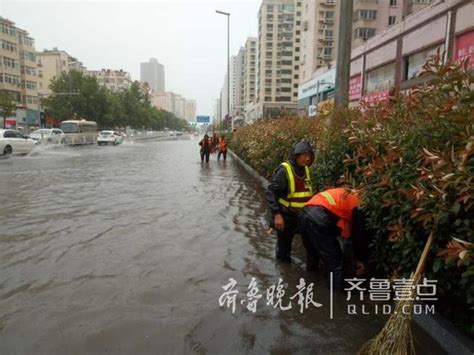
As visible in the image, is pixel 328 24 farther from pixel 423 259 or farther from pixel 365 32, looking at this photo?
pixel 423 259

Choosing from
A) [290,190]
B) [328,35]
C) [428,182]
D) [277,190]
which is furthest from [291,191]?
[328,35]

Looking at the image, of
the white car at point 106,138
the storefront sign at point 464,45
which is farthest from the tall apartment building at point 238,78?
the storefront sign at point 464,45

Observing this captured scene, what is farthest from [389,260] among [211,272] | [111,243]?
[111,243]

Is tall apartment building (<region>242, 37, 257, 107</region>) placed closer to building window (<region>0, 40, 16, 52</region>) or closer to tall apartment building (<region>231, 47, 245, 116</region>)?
tall apartment building (<region>231, 47, 245, 116</region>)

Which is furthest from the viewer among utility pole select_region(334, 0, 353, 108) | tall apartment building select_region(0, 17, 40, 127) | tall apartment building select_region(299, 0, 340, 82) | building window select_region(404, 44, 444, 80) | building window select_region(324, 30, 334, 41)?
building window select_region(324, 30, 334, 41)

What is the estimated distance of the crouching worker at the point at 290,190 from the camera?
13.2ft

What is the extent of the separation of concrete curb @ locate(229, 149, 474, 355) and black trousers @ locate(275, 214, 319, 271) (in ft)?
4.26

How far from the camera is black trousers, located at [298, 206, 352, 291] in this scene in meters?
3.43

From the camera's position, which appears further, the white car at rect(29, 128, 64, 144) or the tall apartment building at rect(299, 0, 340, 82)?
the tall apartment building at rect(299, 0, 340, 82)

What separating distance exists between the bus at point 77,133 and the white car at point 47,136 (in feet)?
2.64

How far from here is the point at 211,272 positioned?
4113 millimetres

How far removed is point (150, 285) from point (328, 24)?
58.7m

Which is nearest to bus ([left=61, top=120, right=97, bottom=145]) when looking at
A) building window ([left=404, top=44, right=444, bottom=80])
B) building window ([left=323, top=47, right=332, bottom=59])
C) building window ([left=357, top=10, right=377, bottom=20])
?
A: building window ([left=404, top=44, right=444, bottom=80])

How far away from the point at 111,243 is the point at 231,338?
2.77 m
